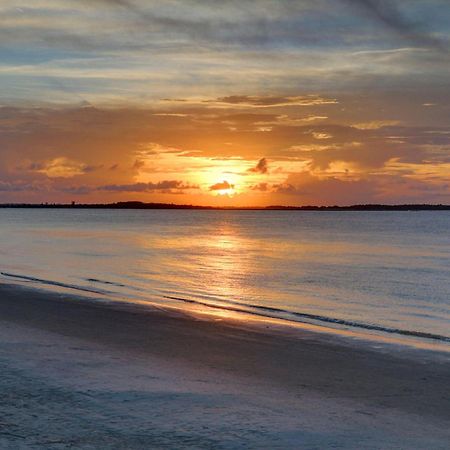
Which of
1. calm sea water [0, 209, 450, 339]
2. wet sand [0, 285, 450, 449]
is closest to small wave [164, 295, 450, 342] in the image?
calm sea water [0, 209, 450, 339]

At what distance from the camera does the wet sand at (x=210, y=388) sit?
24.6 feet

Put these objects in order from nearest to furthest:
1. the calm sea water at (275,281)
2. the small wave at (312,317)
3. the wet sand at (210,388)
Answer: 1. the wet sand at (210,388)
2. the small wave at (312,317)
3. the calm sea water at (275,281)

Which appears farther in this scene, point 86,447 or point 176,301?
point 176,301

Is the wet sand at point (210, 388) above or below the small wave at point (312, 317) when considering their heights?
above

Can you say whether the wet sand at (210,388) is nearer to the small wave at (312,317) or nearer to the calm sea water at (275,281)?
the small wave at (312,317)

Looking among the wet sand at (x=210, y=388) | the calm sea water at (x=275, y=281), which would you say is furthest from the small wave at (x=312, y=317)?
the wet sand at (x=210, y=388)

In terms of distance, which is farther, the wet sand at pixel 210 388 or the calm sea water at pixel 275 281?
the calm sea water at pixel 275 281

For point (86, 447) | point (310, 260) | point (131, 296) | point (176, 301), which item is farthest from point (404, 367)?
point (310, 260)

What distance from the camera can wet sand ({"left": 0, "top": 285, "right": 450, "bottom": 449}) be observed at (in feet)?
24.6

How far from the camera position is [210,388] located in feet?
32.1

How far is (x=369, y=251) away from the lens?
222 feet

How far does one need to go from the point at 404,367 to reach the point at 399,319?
1074cm

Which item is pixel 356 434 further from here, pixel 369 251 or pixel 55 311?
pixel 369 251

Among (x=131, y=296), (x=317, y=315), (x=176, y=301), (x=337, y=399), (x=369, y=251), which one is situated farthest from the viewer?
(x=369, y=251)
